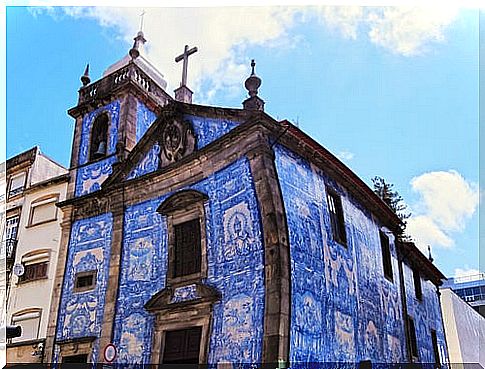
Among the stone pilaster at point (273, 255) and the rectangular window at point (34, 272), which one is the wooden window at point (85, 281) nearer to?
the rectangular window at point (34, 272)

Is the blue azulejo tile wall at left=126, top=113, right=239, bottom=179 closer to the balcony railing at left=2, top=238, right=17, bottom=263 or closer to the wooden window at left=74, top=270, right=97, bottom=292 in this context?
the wooden window at left=74, top=270, right=97, bottom=292

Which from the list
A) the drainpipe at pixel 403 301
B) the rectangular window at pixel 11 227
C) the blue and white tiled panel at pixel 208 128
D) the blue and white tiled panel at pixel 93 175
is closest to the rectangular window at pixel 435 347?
the drainpipe at pixel 403 301

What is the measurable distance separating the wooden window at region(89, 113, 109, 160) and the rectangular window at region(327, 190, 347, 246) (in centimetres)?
579

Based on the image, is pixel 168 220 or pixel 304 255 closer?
pixel 304 255

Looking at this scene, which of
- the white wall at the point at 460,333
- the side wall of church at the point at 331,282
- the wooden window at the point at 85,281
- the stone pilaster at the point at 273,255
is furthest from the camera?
the white wall at the point at 460,333

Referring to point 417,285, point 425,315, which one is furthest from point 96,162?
point 425,315

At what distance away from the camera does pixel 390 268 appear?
14.0m

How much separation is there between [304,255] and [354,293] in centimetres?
212

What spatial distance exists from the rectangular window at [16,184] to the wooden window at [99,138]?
9.49ft

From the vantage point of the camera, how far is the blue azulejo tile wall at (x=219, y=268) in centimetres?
941

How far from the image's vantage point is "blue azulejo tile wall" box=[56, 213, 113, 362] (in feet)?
40.0

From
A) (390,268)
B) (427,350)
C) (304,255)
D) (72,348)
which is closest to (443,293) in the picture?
(427,350)

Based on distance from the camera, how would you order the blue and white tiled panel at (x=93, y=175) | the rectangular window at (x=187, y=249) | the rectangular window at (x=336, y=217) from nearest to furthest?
the rectangular window at (x=187, y=249) → the rectangular window at (x=336, y=217) → the blue and white tiled panel at (x=93, y=175)

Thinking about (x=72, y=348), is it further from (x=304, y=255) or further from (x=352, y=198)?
(x=352, y=198)
